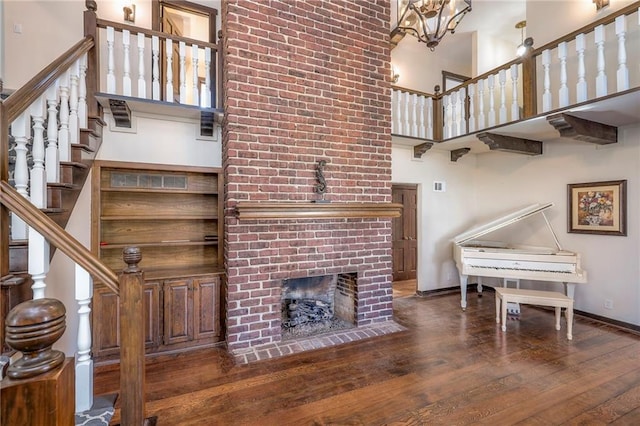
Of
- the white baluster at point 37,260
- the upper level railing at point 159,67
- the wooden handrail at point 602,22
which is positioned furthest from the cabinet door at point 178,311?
the wooden handrail at point 602,22

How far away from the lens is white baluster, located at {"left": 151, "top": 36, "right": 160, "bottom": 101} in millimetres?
3145

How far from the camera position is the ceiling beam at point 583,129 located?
138 inches

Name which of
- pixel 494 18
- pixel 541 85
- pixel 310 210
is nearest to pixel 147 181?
pixel 310 210

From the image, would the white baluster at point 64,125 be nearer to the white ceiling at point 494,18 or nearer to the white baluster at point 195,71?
the white baluster at point 195,71

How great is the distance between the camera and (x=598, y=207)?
3.99 m

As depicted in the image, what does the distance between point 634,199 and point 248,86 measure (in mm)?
4746

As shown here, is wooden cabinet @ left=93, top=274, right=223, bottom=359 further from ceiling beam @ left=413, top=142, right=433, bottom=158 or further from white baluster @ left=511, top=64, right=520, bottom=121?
white baluster @ left=511, top=64, right=520, bottom=121

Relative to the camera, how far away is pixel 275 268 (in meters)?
3.24

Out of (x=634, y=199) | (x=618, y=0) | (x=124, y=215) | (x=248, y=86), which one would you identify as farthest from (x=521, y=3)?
(x=124, y=215)

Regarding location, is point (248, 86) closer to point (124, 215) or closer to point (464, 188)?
point (124, 215)

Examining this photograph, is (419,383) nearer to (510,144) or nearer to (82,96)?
(510,144)

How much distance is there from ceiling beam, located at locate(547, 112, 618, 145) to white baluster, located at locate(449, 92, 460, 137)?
4.05 feet

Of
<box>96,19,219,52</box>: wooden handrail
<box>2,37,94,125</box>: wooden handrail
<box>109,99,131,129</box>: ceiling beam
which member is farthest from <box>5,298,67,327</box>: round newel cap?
<box>96,19,219,52</box>: wooden handrail

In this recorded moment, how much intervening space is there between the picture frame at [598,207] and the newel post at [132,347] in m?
5.20
